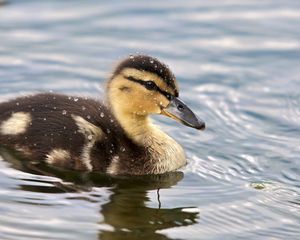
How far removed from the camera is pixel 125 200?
627 centimetres

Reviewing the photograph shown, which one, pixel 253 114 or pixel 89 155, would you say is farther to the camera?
pixel 253 114

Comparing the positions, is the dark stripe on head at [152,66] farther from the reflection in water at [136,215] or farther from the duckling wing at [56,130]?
the reflection in water at [136,215]

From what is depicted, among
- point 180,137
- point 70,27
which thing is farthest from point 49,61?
point 180,137

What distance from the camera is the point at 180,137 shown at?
745cm

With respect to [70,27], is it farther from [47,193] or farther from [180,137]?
[47,193]

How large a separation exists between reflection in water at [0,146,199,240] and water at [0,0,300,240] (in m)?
0.01

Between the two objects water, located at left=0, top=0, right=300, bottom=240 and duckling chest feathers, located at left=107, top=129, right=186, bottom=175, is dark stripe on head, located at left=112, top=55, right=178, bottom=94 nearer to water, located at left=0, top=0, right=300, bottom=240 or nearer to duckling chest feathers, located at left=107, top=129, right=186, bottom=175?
duckling chest feathers, located at left=107, top=129, right=186, bottom=175

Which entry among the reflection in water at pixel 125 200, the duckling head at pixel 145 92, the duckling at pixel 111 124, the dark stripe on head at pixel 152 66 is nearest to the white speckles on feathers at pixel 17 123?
the duckling at pixel 111 124

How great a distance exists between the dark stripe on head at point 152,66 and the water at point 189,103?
668 mm

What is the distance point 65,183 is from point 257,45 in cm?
339

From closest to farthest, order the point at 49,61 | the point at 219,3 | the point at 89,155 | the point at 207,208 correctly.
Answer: the point at 207,208
the point at 89,155
the point at 49,61
the point at 219,3

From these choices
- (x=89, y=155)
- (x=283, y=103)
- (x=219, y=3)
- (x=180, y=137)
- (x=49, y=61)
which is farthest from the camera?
(x=219, y=3)

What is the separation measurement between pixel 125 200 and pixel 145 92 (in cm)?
83

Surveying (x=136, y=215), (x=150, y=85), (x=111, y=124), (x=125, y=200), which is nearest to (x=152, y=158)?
(x=111, y=124)
